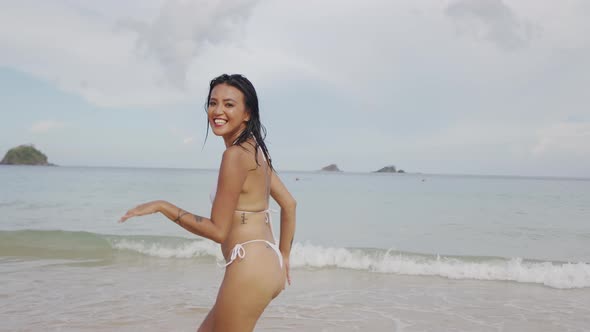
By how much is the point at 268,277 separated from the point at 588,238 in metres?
15.3

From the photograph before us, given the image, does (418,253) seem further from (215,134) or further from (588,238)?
(215,134)

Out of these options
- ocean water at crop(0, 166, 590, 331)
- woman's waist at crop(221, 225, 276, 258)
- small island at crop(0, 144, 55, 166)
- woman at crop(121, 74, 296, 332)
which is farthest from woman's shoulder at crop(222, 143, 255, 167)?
small island at crop(0, 144, 55, 166)

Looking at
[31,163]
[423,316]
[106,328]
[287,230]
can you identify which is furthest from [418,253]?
[31,163]

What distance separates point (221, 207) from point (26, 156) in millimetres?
152625

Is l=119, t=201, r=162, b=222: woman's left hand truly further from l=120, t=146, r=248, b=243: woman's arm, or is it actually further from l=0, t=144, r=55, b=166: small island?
l=0, t=144, r=55, b=166: small island

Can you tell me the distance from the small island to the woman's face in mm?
148829

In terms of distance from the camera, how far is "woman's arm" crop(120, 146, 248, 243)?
2.37 m

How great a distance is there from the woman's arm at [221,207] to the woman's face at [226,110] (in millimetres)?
184

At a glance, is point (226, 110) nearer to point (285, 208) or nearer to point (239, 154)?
point (239, 154)

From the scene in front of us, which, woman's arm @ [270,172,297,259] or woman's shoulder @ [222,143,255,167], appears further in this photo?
woman's arm @ [270,172,297,259]

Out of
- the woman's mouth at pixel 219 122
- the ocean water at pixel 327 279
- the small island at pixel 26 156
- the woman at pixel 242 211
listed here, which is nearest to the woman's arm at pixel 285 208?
the woman at pixel 242 211

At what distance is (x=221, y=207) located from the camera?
2459mm

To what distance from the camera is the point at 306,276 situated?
8.77 m

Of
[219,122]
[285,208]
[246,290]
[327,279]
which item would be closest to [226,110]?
[219,122]
